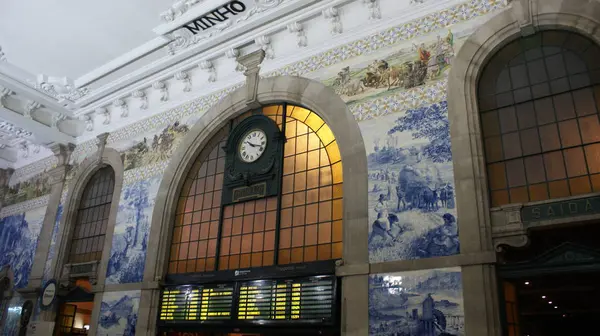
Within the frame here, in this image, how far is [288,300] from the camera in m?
10.8

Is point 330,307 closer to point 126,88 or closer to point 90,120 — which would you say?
point 126,88

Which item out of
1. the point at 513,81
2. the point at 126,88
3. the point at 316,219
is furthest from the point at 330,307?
the point at 126,88

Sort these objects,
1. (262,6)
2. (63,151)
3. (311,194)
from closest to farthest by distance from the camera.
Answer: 1. (311,194)
2. (262,6)
3. (63,151)

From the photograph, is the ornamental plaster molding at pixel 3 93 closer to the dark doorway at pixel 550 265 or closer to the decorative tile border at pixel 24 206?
the decorative tile border at pixel 24 206

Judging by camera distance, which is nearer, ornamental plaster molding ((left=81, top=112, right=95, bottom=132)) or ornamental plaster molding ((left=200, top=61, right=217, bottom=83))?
ornamental plaster molding ((left=200, top=61, right=217, bottom=83))

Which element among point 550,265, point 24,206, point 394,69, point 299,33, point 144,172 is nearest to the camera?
point 550,265

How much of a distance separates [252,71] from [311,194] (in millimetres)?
4578

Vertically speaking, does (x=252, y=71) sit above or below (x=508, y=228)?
above

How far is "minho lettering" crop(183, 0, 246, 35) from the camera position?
13844 mm

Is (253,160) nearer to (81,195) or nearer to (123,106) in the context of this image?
(123,106)

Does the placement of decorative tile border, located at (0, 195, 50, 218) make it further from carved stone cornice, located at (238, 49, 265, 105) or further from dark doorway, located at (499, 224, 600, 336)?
dark doorway, located at (499, 224, 600, 336)

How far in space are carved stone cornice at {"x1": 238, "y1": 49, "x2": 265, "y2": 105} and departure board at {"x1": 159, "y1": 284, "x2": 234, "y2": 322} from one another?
5349 millimetres

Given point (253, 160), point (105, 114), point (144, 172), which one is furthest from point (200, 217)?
point (105, 114)

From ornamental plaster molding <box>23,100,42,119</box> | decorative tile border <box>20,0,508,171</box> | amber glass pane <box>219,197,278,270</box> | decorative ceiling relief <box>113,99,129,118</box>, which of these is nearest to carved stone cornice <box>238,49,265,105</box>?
decorative tile border <box>20,0,508,171</box>
